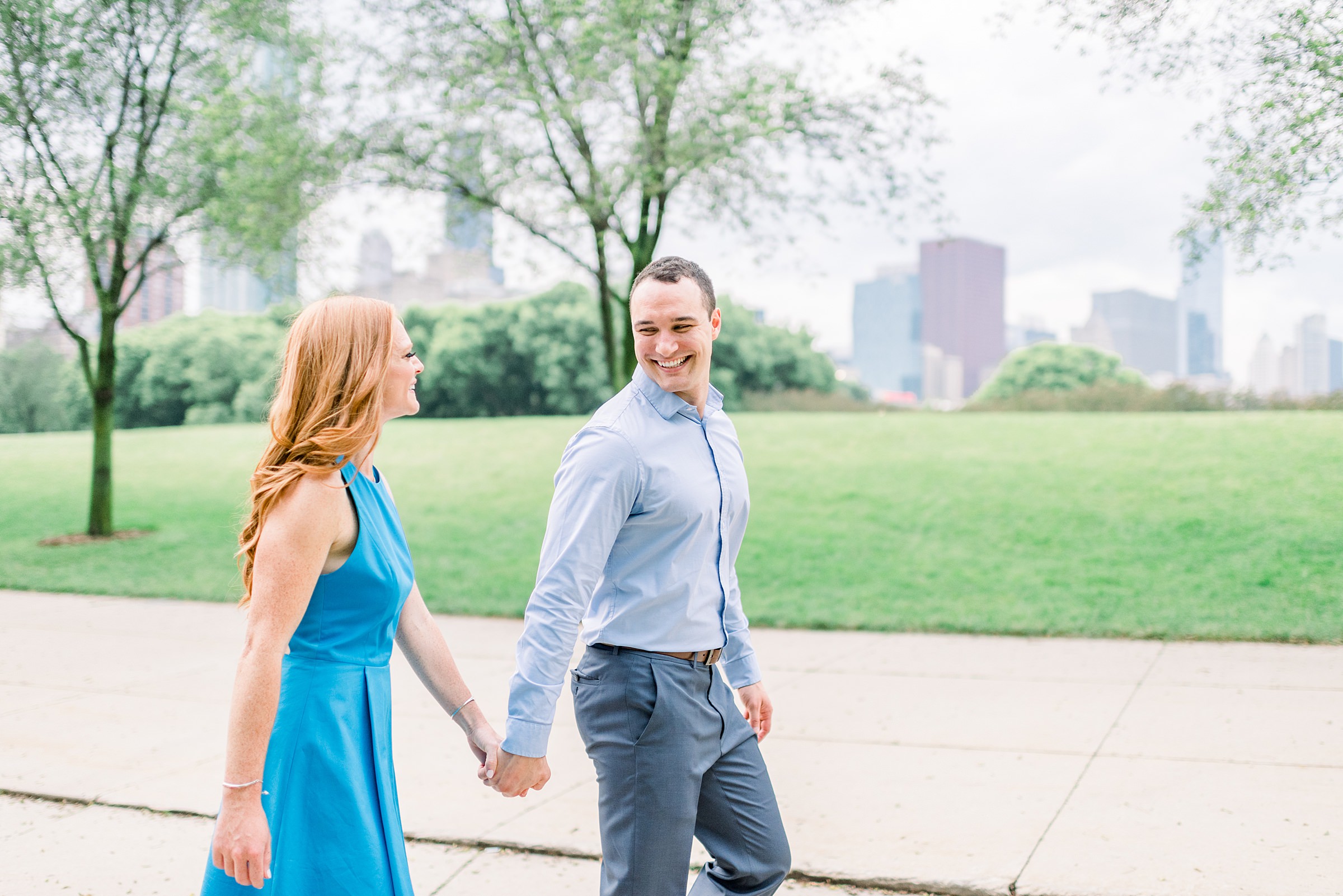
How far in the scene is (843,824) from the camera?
424cm

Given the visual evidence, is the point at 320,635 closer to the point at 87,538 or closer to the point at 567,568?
the point at 567,568

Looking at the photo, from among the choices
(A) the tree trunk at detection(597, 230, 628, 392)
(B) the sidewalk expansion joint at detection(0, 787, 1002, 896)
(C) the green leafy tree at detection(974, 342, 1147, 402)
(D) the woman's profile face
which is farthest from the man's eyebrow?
(C) the green leafy tree at detection(974, 342, 1147, 402)

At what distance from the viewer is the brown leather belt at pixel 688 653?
8.04 ft

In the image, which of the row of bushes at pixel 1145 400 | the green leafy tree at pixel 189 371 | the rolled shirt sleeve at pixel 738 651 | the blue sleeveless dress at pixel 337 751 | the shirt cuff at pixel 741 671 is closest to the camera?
the blue sleeveless dress at pixel 337 751

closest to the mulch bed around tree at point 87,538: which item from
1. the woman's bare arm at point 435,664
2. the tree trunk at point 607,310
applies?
the tree trunk at point 607,310

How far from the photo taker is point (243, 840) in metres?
1.99

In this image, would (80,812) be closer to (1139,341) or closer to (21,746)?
(21,746)

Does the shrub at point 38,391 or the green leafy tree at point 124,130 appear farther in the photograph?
the shrub at point 38,391

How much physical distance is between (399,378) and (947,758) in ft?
12.4

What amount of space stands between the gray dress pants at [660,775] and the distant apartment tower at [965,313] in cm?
2642

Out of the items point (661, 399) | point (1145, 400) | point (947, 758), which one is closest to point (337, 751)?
point (661, 399)

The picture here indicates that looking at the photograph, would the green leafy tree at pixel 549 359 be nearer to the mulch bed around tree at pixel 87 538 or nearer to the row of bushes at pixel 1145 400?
the row of bushes at pixel 1145 400

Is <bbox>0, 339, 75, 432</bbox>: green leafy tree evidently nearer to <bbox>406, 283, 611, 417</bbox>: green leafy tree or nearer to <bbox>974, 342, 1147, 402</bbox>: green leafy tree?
<bbox>406, 283, 611, 417</bbox>: green leafy tree

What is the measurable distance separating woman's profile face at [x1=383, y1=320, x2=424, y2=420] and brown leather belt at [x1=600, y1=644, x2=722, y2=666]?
708mm
